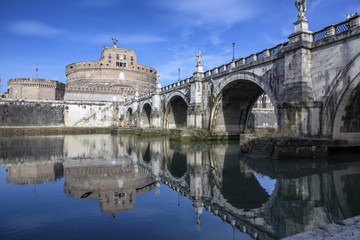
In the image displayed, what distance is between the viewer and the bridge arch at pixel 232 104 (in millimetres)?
22781

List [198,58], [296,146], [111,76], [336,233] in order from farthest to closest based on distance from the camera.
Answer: [111,76]
[198,58]
[296,146]
[336,233]

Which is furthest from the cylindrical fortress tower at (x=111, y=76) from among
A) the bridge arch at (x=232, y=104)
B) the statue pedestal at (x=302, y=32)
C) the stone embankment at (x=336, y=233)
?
the stone embankment at (x=336, y=233)

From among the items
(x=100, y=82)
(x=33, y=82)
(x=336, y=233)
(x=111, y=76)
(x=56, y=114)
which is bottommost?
(x=336, y=233)

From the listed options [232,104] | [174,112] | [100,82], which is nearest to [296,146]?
[232,104]

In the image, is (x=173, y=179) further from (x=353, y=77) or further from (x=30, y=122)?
(x=30, y=122)

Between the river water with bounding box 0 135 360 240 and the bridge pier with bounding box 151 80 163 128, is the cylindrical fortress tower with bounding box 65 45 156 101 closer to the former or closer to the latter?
the bridge pier with bounding box 151 80 163 128

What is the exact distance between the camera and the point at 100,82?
68.7 meters

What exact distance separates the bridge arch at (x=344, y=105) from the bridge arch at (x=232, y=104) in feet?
29.7

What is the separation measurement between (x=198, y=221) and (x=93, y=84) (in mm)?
68435

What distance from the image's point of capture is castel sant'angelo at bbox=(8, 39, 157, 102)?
57.9 meters

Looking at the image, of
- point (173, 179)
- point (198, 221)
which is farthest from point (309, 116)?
point (198, 221)

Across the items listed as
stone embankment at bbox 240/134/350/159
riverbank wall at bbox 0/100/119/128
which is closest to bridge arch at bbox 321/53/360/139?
stone embankment at bbox 240/134/350/159

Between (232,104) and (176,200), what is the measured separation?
65.0ft

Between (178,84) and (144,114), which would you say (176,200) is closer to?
(178,84)
